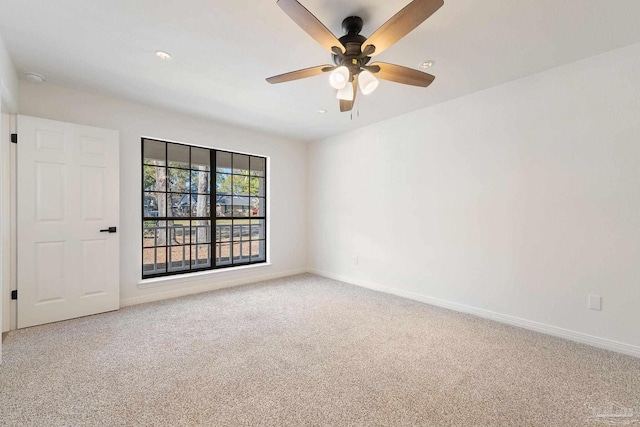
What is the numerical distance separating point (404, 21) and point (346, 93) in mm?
755

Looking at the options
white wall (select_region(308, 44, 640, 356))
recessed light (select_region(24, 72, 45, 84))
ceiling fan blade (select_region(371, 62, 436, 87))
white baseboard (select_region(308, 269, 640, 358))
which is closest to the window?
recessed light (select_region(24, 72, 45, 84))

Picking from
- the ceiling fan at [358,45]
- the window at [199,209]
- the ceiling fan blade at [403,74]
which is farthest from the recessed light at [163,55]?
the ceiling fan blade at [403,74]

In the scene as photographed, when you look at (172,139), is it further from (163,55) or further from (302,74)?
(302,74)

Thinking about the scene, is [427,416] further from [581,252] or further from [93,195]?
[93,195]

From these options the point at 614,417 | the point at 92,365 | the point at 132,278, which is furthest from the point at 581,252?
the point at 132,278

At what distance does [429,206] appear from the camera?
144 inches

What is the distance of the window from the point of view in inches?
162

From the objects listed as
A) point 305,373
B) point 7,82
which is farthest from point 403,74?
point 7,82

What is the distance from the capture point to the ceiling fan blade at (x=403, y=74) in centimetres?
208

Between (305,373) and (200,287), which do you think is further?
(200,287)

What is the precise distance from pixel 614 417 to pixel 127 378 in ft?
10.1

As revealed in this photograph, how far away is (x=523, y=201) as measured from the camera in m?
2.88

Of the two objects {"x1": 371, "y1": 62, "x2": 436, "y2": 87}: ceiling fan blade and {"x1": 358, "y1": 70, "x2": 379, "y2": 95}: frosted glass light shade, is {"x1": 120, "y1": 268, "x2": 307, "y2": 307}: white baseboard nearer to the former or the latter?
{"x1": 358, "y1": 70, "x2": 379, "y2": 95}: frosted glass light shade

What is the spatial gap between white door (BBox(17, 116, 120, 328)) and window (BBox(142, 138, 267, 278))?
0.55 m
